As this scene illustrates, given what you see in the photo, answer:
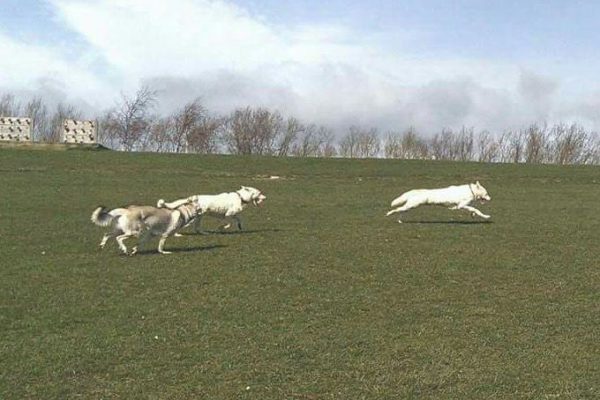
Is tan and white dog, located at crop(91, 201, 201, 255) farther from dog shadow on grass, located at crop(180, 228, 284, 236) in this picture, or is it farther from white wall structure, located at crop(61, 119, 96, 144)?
white wall structure, located at crop(61, 119, 96, 144)

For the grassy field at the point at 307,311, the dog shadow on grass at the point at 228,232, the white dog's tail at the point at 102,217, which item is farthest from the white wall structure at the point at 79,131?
the white dog's tail at the point at 102,217

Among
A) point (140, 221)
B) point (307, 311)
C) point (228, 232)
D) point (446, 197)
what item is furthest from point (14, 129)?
point (307, 311)

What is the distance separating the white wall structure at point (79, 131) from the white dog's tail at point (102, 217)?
6212cm

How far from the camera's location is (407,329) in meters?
9.82

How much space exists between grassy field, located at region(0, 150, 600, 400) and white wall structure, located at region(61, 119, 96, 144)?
51.8 m

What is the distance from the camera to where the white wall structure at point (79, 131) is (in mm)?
73625

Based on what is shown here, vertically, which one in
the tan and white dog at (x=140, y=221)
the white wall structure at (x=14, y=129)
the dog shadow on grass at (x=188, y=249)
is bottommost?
the dog shadow on grass at (x=188, y=249)

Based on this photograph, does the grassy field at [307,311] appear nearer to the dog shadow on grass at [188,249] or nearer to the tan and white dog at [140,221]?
the dog shadow on grass at [188,249]

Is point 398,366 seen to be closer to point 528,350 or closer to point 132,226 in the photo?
point 528,350

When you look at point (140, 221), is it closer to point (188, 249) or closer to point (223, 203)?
point (188, 249)

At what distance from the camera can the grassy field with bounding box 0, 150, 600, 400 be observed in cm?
776

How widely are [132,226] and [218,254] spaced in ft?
6.96

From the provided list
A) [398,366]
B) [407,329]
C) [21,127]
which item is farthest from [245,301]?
[21,127]

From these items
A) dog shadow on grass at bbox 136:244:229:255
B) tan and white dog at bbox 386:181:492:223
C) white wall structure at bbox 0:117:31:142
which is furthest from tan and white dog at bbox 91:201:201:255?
white wall structure at bbox 0:117:31:142
